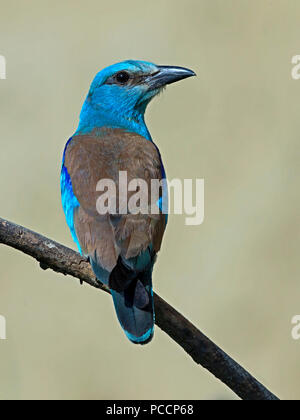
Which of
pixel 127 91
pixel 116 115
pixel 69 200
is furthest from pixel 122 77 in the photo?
pixel 69 200

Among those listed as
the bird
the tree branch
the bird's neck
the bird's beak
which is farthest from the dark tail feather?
the bird's beak

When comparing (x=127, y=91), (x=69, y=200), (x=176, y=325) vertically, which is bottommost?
(x=176, y=325)

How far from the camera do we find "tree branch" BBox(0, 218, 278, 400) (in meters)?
3.51

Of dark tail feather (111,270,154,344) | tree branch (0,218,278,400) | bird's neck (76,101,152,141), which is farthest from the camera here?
bird's neck (76,101,152,141)

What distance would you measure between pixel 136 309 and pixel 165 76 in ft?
6.18

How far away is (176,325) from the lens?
3.55m

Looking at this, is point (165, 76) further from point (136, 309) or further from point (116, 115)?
point (136, 309)

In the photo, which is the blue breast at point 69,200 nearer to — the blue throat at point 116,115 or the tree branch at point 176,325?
the tree branch at point 176,325

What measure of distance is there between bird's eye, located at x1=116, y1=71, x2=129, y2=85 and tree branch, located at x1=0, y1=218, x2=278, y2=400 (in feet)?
5.57

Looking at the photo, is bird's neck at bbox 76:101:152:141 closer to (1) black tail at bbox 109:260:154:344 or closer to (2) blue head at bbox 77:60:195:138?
(2) blue head at bbox 77:60:195:138

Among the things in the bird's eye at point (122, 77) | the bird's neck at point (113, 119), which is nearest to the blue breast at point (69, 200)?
the bird's neck at point (113, 119)

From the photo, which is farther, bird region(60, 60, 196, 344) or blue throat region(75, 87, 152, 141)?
blue throat region(75, 87, 152, 141)
